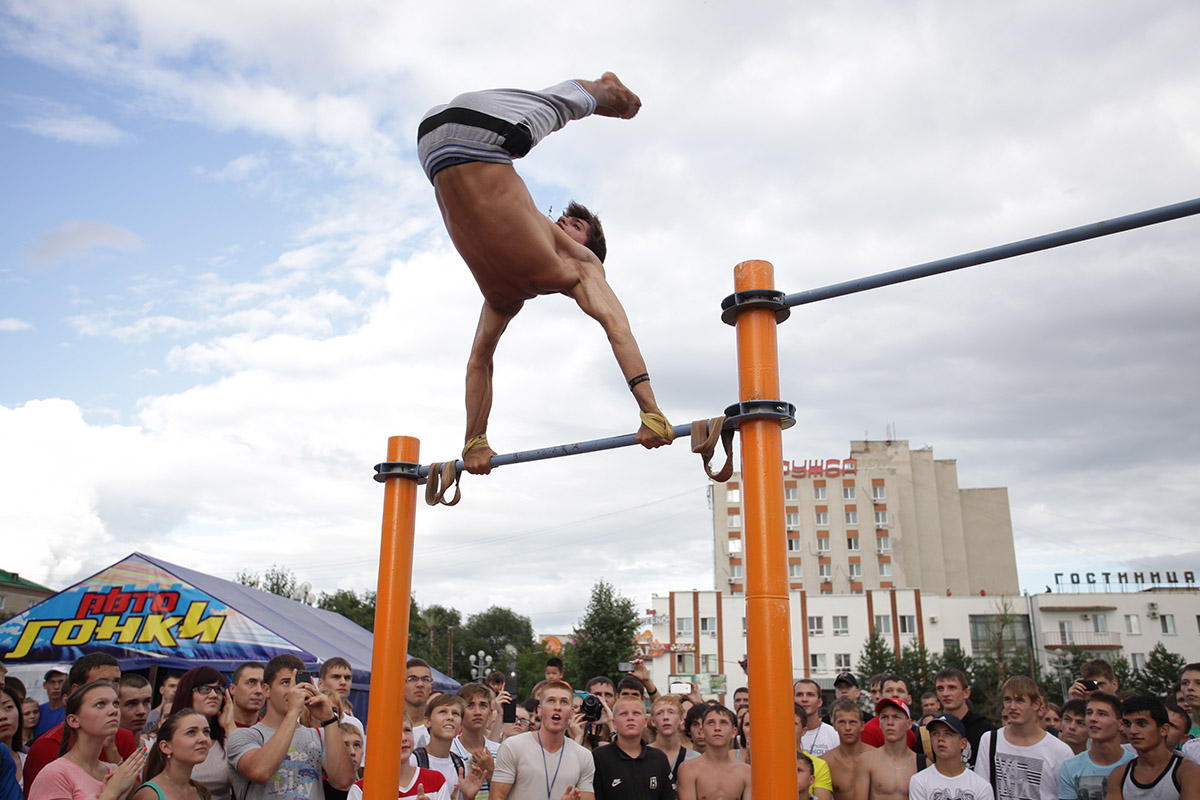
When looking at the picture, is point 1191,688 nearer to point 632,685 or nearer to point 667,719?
point 667,719

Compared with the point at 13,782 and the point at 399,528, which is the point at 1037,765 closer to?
the point at 399,528

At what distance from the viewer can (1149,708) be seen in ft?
16.9

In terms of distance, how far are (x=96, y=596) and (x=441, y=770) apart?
1094cm

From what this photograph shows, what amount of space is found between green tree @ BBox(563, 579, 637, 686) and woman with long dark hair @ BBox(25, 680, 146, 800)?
3400cm

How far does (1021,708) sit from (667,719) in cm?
244

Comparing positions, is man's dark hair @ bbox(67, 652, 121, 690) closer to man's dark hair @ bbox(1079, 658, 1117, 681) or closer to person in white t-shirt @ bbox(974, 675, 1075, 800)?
person in white t-shirt @ bbox(974, 675, 1075, 800)

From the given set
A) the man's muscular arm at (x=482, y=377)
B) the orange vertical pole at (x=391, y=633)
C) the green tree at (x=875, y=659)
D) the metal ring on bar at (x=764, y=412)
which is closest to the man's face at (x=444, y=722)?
the orange vertical pole at (x=391, y=633)

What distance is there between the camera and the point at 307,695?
5.04 m

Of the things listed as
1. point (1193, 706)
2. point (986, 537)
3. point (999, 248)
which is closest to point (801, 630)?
point (986, 537)

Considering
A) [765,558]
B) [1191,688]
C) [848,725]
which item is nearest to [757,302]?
[765,558]

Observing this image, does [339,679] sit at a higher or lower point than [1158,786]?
higher

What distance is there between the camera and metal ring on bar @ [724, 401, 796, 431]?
3.44 m

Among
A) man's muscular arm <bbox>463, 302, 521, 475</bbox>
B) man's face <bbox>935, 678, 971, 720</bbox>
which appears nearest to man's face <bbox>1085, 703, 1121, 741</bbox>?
man's face <bbox>935, 678, 971, 720</bbox>

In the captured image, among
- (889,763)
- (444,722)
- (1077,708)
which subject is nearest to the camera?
(889,763)
